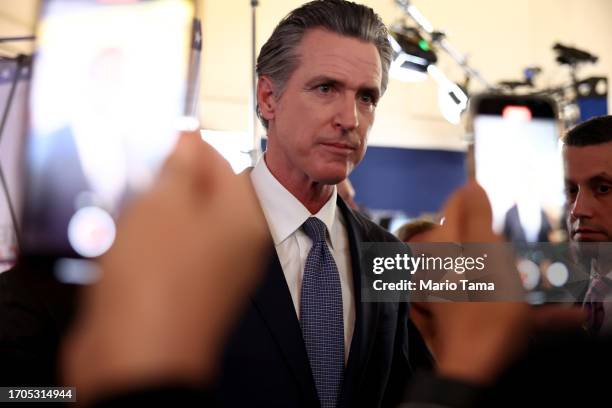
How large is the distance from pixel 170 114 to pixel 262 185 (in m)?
0.34

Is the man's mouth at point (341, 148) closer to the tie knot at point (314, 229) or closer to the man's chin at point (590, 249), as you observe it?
the tie knot at point (314, 229)

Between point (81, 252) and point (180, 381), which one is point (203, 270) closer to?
point (180, 381)

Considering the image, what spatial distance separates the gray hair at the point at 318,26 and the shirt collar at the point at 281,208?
9 centimetres

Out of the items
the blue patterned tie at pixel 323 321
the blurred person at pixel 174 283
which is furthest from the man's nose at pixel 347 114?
the blurred person at pixel 174 283

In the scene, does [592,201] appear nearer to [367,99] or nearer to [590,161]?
[590,161]

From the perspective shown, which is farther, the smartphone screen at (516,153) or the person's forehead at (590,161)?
the person's forehead at (590,161)

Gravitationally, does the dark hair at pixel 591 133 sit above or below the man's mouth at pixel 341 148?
above

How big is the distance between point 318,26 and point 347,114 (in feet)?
0.31

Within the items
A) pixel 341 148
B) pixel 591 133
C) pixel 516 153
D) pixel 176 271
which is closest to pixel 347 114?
pixel 341 148

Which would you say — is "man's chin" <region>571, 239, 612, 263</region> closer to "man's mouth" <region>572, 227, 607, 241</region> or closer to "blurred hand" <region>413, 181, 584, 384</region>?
"man's mouth" <region>572, 227, 607, 241</region>

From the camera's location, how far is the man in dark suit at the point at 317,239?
0.45 m

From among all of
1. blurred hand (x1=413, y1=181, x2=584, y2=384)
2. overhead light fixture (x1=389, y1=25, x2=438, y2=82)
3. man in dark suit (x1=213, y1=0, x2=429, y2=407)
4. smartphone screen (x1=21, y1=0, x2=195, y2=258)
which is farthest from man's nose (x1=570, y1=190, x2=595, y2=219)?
overhead light fixture (x1=389, y1=25, x2=438, y2=82)

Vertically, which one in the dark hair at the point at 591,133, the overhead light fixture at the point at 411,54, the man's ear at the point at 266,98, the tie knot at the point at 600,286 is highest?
the overhead light fixture at the point at 411,54

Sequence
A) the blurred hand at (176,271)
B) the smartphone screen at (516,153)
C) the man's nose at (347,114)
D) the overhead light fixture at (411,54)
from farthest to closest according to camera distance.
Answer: the overhead light fixture at (411,54)
the man's nose at (347,114)
the smartphone screen at (516,153)
the blurred hand at (176,271)
